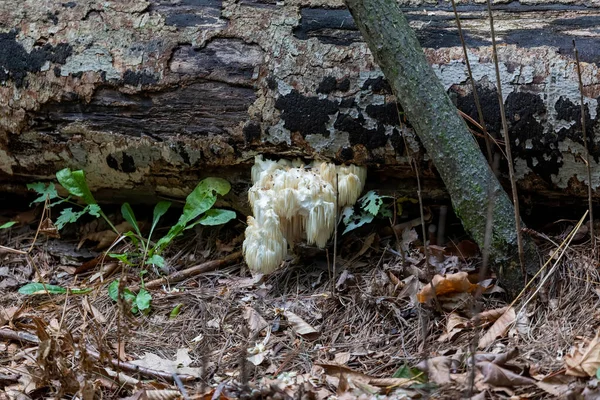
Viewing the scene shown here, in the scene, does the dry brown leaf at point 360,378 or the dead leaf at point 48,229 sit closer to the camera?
the dry brown leaf at point 360,378

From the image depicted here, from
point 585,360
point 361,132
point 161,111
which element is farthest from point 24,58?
point 585,360

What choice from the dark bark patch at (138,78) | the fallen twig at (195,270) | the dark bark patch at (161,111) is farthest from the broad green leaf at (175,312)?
the dark bark patch at (138,78)

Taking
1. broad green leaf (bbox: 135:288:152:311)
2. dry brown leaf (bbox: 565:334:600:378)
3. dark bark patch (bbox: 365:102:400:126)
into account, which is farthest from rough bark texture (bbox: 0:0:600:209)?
dry brown leaf (bbox: 565:334:600:378)

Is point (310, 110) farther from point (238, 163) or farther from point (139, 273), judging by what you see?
point (139, 273)

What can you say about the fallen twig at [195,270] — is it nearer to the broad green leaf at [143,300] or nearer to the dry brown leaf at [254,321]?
the broad green leaf at [143,300]

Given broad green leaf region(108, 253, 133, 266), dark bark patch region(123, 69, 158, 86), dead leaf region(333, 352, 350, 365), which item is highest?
dark bark patch region(123, 69, 158, 86)

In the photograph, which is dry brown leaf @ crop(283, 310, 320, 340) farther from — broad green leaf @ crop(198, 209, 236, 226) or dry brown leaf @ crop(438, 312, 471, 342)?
broad green leaf @ crop(198, 209, 236, 226)
